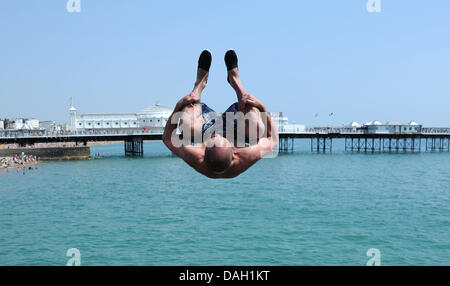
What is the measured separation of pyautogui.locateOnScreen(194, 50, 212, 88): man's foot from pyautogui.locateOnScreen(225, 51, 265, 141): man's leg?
12.1 inches

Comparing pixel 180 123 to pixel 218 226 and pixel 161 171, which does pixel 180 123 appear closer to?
pixel 218 226

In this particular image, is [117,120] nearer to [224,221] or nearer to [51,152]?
[51,152]

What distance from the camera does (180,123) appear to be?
17.5 ft

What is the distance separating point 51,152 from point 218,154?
6769 centimetres

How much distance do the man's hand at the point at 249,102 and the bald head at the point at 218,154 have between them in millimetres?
840

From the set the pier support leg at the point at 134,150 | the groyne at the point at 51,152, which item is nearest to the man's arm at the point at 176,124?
the groyne at the point at 51,152

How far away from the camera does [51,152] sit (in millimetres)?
66188

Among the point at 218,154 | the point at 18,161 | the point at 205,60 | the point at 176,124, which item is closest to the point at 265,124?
the point at 218,154

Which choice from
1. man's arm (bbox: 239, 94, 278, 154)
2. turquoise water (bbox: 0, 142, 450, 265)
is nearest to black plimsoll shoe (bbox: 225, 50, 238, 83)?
man's arm (bbox: 239, 94, 278, 154)

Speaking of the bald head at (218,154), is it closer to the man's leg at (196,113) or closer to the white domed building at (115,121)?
the man's leg at (196,113)

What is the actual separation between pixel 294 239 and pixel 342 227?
3804 millimetres

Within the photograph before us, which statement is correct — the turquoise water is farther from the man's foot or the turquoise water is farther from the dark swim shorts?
the man's foot

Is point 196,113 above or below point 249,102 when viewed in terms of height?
below

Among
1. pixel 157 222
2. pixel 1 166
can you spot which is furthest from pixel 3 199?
pixel 1 166
